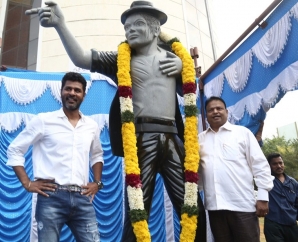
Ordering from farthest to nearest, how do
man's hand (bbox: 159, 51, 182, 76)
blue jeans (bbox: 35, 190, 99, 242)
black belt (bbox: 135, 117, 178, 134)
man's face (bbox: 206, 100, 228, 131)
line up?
man's face (bbox: 206, 100, 228, 131) → man's hand (bbox: 159, 51, 182, 76) → black belt (bbox: 135, 117, 178, 134) → blue jeans (bbox: 35, 190, 99, 242)

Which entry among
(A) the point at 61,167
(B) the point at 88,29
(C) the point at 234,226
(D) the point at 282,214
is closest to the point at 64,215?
(A) the point at 61,167

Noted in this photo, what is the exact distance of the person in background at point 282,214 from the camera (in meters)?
3.22

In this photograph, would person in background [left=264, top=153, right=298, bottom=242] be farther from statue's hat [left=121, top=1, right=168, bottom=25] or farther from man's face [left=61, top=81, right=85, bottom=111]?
man's face [left=61, top=81, right=85, bottom=111]

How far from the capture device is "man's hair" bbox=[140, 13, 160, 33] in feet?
7.22

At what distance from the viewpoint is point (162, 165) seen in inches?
80.9

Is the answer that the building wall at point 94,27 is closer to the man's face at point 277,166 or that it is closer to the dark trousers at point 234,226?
the man's face at point 277,166

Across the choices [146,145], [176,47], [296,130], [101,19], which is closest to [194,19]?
[101,19]

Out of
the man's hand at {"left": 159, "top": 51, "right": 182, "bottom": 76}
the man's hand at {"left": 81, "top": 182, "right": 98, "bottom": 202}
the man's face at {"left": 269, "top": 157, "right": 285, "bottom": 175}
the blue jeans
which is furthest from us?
the man's face at {"left": 269, "top": 157, "right": 285, "bottom": 175}

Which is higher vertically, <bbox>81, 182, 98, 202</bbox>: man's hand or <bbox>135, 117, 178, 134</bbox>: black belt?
<bbox>135, 117, 178, 134</bbox>: black belt

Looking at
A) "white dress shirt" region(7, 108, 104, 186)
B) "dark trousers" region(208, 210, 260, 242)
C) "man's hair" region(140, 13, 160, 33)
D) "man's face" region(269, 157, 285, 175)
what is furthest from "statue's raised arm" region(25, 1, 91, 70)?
"man's face" region(269, 157, 285, 175)

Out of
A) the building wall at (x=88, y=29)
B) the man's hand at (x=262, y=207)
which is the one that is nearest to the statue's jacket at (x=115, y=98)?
the man's hand at (x=262, y=207)

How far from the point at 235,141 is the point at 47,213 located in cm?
143

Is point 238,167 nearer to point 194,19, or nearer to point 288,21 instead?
point 288,21

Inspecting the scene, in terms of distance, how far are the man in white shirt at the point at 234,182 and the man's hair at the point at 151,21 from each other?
0.94 meters
